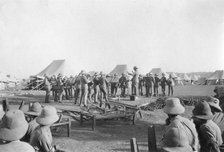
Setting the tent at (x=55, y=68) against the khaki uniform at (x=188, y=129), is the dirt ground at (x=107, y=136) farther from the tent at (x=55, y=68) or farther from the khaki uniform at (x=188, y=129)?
the tent at (x=55, y=68)

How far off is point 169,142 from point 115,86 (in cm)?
1897

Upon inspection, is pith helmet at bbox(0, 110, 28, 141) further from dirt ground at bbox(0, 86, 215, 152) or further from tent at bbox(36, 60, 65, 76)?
tent at bbox(36, 60, 65, 76)

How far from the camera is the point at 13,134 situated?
2.58 meters

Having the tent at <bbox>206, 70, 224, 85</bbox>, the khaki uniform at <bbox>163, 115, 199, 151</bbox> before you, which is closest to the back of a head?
the khaki uniform at <bbox>163, 115, 199, 151</bbox>

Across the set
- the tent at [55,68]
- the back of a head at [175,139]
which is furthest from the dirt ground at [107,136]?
the tent at [55,68]

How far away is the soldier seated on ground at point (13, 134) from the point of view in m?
2.54

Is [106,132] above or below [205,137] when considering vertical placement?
below

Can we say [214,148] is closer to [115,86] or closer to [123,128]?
[123,128]

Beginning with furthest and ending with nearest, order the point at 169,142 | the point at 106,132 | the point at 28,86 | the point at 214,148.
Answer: the point at 28,86 → the point at 106,132 → the point at 214,148 → the point at 169,142

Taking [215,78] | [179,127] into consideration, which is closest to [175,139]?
[179,127]

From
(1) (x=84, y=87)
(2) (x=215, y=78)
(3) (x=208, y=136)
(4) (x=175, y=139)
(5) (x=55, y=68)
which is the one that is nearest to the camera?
Result: (4) (x=175, y=139)

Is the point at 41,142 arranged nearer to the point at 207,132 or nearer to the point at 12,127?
the point at 12,127

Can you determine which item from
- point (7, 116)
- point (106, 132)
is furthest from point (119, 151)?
point (7, 116)

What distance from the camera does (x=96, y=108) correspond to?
39.2 ft
